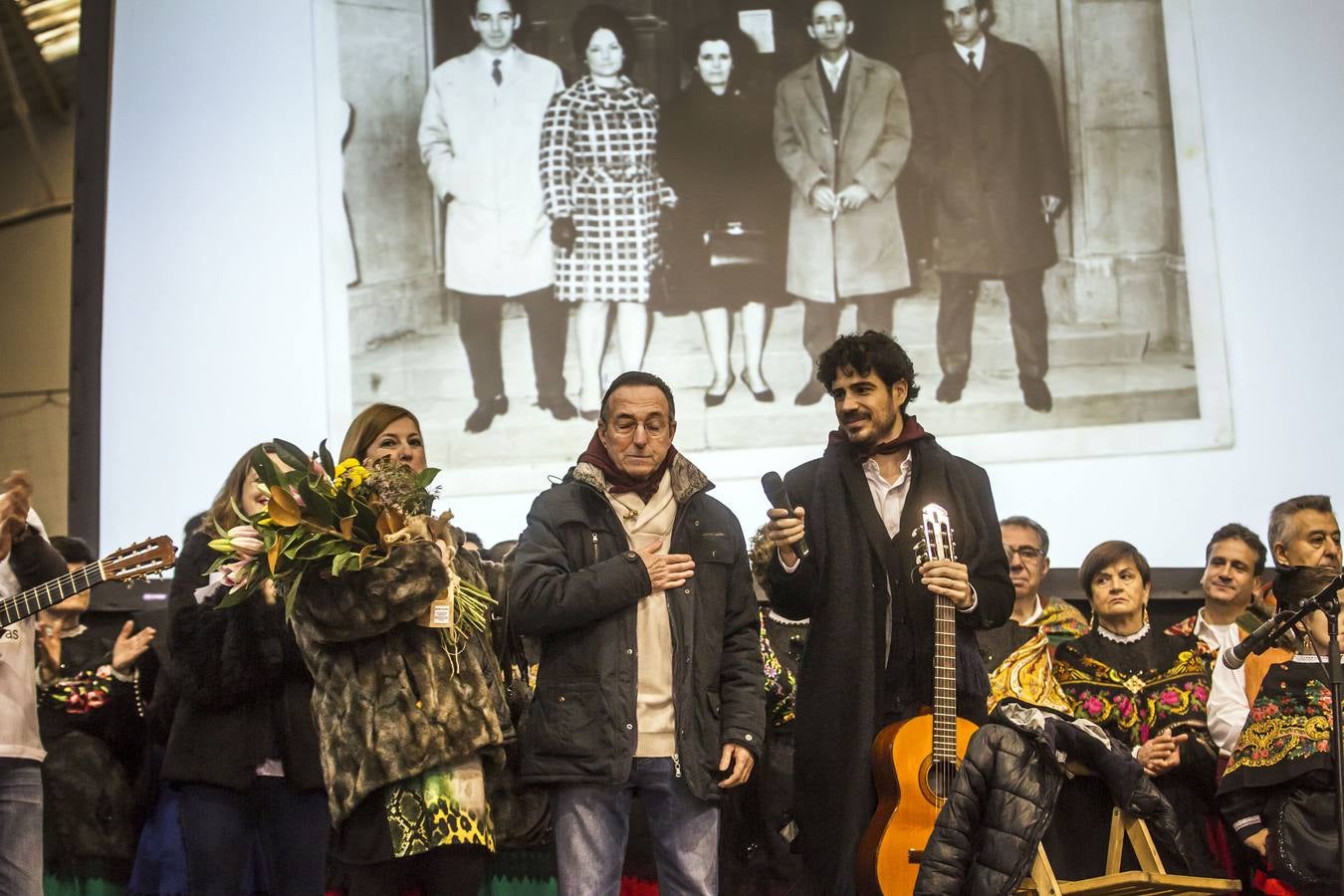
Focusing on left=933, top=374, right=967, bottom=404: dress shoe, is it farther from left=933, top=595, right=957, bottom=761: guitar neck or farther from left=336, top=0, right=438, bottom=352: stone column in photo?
left=933, top=595, right=957, bottom=761: guitar neck

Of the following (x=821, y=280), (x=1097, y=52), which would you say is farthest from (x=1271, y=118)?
(x=821, y=280)

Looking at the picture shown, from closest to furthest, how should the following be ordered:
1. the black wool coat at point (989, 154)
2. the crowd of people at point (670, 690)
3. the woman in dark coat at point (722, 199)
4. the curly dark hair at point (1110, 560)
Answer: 1. the crowd of people at point (670, 690)
2. the curly dark hair at point (1110, 560)
3. the black wool coat at point (989, 154)
4. the woman in dark coat at point (722, 199)

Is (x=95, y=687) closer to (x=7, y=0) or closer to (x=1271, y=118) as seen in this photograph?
(x=1271, y=118)

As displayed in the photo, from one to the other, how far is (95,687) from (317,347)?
1.54 meters

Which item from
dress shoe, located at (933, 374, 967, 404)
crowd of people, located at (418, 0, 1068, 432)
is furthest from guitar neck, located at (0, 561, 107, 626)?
dress shoe, located at (933, 374, 967, 404)

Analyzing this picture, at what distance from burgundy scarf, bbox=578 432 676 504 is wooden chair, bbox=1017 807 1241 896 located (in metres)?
1.13

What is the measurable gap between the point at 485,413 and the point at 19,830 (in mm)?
2236

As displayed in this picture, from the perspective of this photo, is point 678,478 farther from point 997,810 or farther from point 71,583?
point 71,583

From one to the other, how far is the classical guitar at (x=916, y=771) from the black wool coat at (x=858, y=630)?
0.13 feet

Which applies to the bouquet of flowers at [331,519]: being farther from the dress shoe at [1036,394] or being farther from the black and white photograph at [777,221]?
the dress shoe at [1036,394]

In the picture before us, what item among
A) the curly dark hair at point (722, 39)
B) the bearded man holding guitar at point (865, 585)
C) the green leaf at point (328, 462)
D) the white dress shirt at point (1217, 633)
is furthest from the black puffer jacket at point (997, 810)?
the curly dark hair at point (722, 39)

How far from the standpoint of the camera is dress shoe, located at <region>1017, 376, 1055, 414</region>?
16.0ft

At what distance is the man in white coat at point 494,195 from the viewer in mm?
5137

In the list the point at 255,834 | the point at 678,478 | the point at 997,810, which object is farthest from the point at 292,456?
the point at 997,810
